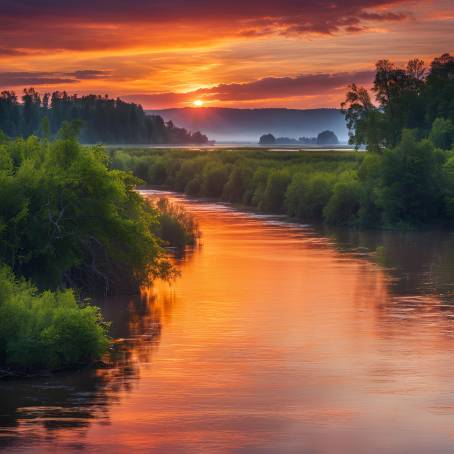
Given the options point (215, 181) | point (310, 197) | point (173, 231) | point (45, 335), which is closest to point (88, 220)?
point (45, 335)

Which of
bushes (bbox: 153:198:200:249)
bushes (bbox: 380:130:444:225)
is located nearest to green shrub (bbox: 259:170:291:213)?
bushes (bbox: 380:130:444:225)

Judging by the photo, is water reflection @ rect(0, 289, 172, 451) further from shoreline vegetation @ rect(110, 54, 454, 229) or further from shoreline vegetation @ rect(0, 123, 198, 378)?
shoreline vegetation @ rect(110, 54, 454, 229)

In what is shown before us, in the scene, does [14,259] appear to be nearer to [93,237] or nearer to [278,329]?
[93,237]

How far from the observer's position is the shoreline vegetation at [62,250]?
25984 millimetres

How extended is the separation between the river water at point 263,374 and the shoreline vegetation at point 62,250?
34.1 inches

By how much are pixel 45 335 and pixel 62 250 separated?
9759 mm

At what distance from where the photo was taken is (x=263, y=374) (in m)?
26.9

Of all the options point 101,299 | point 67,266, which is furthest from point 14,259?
point 101,299

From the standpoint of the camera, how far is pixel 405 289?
4231cm

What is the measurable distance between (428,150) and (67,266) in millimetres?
43409

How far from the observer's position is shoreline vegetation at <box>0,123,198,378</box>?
26.0 meters

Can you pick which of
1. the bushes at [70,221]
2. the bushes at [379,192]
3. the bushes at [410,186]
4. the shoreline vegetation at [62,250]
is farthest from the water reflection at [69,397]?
the bushes at [379,192]

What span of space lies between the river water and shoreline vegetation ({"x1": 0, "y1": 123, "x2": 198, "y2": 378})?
2.84ft

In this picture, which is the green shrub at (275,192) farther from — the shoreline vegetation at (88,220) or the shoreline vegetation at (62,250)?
the shoreline vegetation at (62,250)
